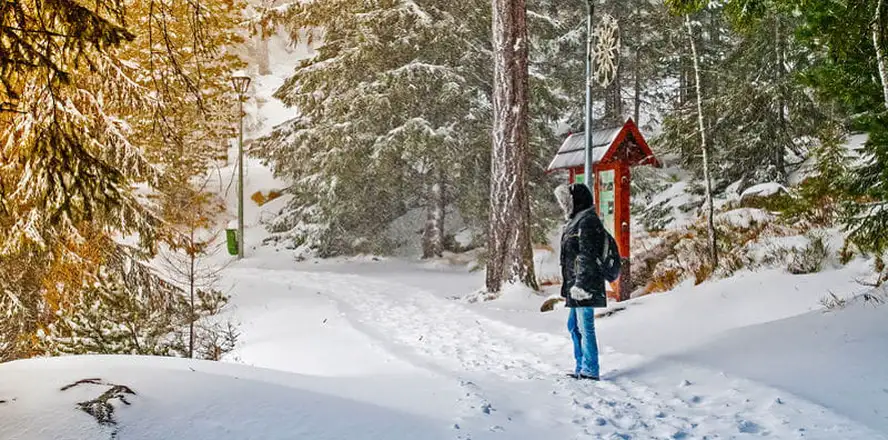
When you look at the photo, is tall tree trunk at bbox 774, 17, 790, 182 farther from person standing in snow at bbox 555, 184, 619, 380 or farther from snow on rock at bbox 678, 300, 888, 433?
person standing in snow at bbox 555, 184, 619, 380

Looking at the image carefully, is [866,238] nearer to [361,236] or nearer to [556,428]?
[556,428]

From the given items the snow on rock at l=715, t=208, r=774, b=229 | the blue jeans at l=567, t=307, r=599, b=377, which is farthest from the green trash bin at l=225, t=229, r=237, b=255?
the blue jeans at l=567, t=307, r=599, b=377

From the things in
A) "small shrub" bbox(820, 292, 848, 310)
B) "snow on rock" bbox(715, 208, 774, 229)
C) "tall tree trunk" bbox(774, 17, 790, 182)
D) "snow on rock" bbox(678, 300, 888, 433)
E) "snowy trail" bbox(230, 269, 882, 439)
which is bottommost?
"snowy trail" bbox(230, 269, 882, 439)

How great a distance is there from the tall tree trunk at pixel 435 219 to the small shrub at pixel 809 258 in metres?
11.6

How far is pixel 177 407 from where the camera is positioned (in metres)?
3.33

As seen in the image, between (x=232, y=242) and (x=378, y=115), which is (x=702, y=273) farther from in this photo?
(x=232, y=242)

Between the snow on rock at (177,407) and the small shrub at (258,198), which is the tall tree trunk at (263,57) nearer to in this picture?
the small shrub at (258,198)

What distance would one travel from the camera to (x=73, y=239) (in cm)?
738

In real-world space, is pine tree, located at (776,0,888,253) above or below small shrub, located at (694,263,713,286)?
above

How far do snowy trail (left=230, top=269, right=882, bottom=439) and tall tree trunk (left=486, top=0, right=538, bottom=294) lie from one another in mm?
3164

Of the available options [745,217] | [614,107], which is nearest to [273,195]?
[614,107]

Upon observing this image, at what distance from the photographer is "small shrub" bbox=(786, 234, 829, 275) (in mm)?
7887

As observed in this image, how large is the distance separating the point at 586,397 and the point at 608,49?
21.9 ft

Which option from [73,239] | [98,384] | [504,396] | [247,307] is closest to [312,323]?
[247,307]
